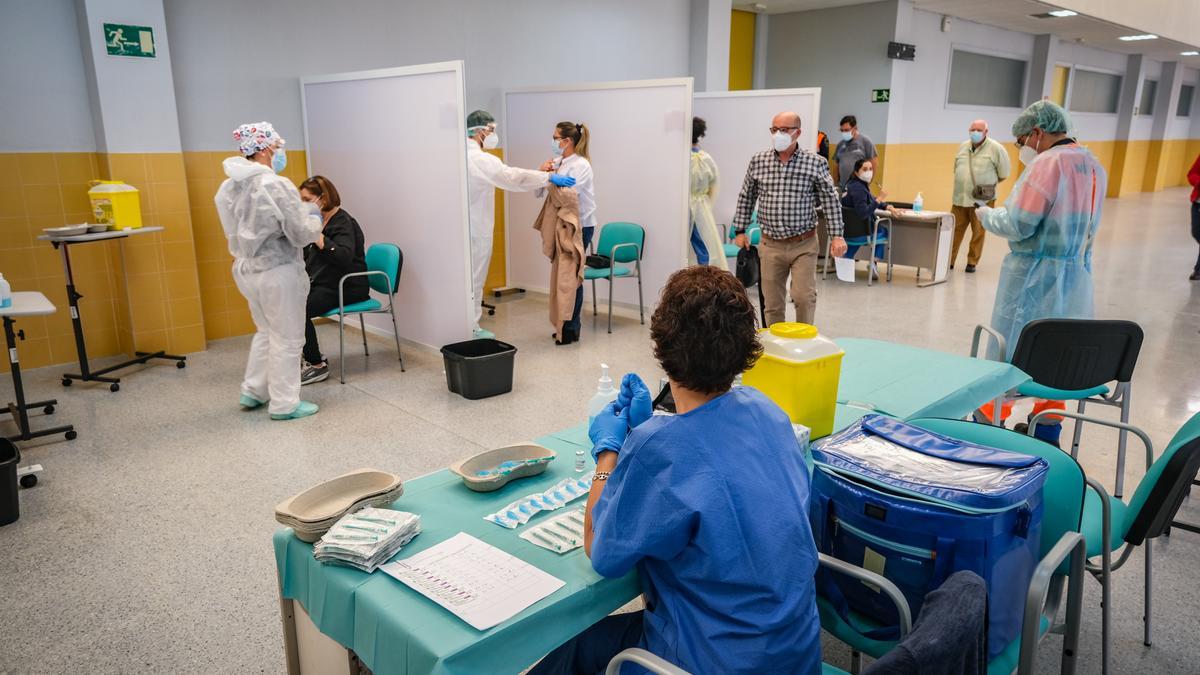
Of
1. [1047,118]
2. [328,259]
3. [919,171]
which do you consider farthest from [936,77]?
[328,259]

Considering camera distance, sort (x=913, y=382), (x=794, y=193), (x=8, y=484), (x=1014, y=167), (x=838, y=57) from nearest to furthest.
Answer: (x=913, y=382), (x=8, y=484), (x=794, y=193), (x=838, y=57), (x=1014, y=167)

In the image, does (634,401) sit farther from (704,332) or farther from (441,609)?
(441,609)

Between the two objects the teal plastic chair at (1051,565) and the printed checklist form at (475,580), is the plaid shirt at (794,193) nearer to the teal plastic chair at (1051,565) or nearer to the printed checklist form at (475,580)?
the teal plastic chair at (1051,565)

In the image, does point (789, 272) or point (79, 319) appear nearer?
point (79, 319)

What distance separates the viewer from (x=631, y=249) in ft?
20.0

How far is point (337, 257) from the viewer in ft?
15.7

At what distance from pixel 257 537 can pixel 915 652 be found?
2.62 m

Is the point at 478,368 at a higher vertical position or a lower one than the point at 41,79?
lower

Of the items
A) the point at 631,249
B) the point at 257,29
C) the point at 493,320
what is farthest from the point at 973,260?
the point at 257,29

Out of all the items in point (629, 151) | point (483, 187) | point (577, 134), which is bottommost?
point (483, 187)

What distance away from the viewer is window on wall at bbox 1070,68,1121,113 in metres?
15.3

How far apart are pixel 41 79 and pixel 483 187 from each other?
2.84 m

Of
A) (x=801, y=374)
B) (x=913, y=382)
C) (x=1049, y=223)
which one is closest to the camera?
(x=801, y=374)

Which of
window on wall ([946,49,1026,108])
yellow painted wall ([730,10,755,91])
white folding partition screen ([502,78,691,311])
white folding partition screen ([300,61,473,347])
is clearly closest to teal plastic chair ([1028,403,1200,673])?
white folding partition screen ([300,61,473,347])
